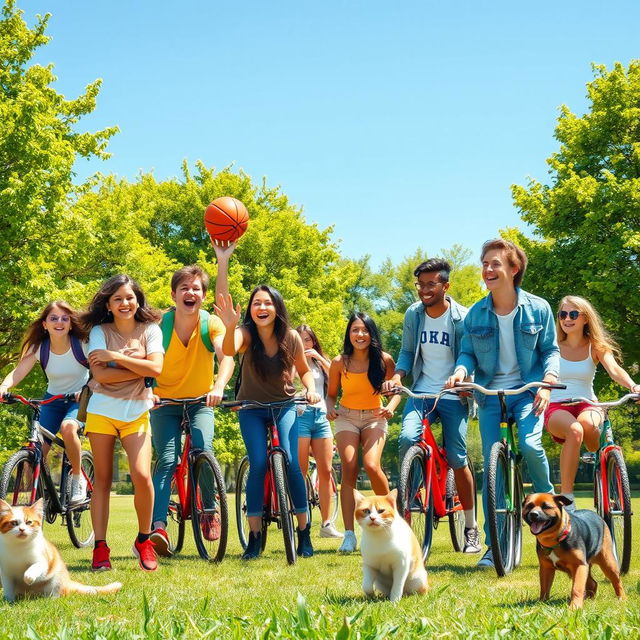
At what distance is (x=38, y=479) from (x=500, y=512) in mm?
4206

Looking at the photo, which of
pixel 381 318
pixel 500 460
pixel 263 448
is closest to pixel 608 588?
pixel 500 460

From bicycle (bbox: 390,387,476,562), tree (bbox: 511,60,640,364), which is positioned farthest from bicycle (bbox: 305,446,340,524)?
tree (bbox: 511,60,640,364)

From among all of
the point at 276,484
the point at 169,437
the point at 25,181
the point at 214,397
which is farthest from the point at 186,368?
the point at 25,181

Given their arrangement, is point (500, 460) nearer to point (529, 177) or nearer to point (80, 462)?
point (80, 462)

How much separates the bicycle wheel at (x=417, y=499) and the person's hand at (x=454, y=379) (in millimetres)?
667

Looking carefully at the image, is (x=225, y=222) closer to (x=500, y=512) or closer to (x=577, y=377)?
(x=577, y=377)

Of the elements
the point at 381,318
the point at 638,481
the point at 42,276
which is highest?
the point at 381,318

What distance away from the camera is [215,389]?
282 inches

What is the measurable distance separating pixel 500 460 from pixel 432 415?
1188mm

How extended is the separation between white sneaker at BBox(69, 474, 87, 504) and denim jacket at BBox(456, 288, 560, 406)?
4.21 metres

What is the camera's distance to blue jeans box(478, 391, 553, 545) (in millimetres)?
6789

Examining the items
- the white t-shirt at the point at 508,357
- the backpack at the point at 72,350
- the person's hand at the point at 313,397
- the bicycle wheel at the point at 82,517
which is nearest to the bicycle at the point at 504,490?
the white t-shirt at the point at 508,357

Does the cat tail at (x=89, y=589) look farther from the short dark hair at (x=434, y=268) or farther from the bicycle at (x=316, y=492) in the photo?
the bicycle at (x=316, y=492)

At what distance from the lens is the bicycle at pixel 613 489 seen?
659 cm
